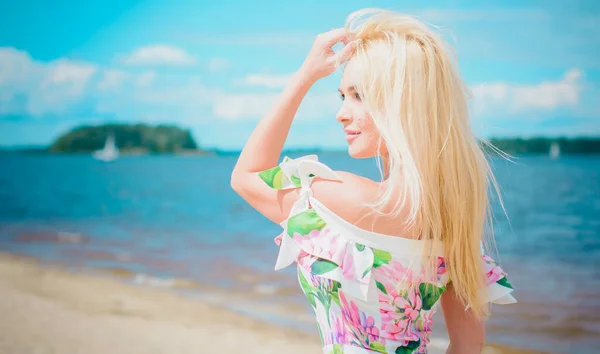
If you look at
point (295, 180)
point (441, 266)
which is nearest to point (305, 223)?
point (295, 180)

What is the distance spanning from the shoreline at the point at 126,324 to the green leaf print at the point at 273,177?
160 inches

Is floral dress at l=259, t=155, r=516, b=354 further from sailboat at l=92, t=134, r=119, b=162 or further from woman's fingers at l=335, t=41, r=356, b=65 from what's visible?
sailboat at l=92, t=134, r=119, b=162

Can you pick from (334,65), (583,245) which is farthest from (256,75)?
(334,65)

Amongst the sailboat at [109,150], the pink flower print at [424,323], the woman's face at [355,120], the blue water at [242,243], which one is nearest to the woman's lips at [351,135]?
the woman's face at [355,120]

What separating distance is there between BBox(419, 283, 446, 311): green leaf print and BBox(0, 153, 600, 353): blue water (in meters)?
0.70

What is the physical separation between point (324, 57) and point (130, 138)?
232 ft

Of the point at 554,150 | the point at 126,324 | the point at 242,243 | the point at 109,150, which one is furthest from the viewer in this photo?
the point at 109,150

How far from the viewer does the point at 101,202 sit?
26.1 meters

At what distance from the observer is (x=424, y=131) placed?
3.84 ft

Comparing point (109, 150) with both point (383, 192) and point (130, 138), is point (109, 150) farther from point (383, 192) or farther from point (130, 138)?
point (383, 192)

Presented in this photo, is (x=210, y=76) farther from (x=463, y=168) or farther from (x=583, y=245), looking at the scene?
(x=463, y=168)

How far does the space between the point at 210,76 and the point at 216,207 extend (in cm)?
4168

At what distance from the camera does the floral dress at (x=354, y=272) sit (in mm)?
1220

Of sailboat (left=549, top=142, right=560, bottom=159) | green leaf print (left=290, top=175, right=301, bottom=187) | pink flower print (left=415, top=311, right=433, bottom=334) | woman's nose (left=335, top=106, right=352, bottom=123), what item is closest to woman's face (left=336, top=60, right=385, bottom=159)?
woman's nose (left=335, top=106, right=352, bottom=123)
